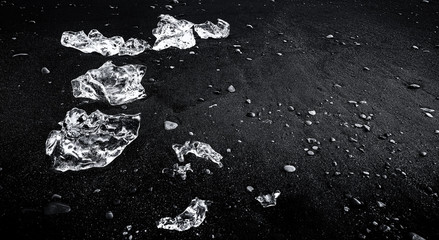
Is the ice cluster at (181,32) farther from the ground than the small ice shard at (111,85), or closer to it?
farther from the ground

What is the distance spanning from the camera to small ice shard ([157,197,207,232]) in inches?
76.9

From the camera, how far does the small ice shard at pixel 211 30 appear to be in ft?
14.3

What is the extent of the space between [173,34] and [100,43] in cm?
110

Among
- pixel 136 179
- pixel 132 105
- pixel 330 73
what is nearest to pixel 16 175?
pixel 136 179

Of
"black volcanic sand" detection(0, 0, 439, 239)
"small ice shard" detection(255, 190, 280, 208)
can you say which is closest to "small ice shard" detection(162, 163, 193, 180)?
"black volcanic sand" detection(0, 0, 439, 239)

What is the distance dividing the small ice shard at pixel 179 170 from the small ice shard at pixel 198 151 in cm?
8

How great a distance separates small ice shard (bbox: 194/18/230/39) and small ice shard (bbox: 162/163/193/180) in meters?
2.69

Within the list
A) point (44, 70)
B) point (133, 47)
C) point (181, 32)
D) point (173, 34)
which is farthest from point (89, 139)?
point (181, 32)

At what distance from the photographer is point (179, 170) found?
236 cm

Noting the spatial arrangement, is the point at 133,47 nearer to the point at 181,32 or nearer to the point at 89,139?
the point at 181,32

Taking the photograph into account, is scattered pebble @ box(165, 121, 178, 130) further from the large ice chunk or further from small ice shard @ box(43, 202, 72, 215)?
the large ice chunk

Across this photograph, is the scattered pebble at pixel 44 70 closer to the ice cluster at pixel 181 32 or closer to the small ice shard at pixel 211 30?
the ice cluster at pixel 181 32

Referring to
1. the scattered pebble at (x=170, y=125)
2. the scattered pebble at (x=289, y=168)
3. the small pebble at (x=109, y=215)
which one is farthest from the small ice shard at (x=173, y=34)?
the small pebble at (x=109, y=215)

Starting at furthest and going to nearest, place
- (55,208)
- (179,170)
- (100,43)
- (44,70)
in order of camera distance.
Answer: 1. (100,43)
2. (44,70)
3. (179,170)
4. (55,208)
